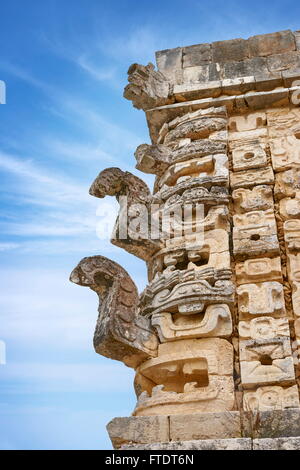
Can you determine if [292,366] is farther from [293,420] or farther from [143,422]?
[143,422]

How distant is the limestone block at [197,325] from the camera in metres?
4.02

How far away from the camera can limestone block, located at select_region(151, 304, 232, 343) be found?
4020mm

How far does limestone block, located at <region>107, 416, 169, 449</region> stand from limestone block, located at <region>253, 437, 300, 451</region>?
2.00 feet

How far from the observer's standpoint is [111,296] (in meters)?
4.18

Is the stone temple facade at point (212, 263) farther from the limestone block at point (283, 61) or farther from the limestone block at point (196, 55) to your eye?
the limestone block at point (196, 55)

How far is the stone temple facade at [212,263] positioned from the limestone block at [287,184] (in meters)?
0.01

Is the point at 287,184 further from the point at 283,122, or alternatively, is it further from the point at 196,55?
the point at 196,55

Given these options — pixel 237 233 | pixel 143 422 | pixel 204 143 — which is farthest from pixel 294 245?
pixel 143 422

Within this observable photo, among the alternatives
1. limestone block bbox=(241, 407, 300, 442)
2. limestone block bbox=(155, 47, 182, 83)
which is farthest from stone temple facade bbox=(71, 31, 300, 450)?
Answer: limestone block bbox=(155, 47, 182, 83)

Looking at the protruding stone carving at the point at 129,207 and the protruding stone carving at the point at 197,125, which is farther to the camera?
the protruding stone carving at the point at 197,125

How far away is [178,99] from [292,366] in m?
3.21

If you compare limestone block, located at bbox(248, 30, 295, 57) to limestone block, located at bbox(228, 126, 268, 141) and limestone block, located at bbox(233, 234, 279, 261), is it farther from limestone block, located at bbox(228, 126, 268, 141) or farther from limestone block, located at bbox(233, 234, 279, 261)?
limestone block, located at bbox(233, 234, 279, 261)

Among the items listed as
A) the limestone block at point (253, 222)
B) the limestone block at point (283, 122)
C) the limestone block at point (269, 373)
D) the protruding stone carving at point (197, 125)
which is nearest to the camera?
the limestone block at point (269, 373)

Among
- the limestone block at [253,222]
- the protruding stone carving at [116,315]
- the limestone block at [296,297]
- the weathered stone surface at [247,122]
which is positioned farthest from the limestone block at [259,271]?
the weathered stone surface at [247,122]
